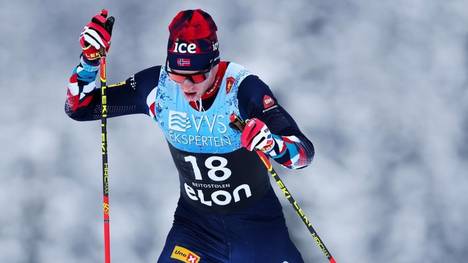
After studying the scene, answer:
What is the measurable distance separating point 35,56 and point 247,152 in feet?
13.9

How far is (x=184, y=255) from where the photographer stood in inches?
215

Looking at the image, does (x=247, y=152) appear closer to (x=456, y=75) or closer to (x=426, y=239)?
(x=426, y=239)

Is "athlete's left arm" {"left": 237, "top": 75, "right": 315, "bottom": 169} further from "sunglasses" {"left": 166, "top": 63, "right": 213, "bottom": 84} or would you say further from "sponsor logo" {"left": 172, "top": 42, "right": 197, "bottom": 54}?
"sponsor logo" {"left": 172, "top": 42, "right": 197, "bottom": 54}

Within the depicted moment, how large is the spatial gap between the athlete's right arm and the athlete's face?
383 millimetres

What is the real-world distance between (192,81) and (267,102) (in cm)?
40

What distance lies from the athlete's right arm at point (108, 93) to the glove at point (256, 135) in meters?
0.80

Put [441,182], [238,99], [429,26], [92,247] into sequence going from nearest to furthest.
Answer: [238,99] < [92,247] < [441,182] < [429,26]

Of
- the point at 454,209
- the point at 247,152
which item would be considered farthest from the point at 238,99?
the point at 454,209

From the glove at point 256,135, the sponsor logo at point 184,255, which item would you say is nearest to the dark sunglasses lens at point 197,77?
the glove at point 256,135

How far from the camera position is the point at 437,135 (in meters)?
8.43

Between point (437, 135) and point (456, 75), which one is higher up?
point (456, 75)

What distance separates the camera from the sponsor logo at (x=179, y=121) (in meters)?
5.26

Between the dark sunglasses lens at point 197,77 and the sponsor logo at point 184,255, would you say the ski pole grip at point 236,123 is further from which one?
the sponsor logo at point 184,255

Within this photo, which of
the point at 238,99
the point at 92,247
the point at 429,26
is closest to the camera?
the point at 238,99
